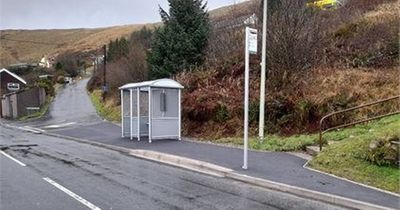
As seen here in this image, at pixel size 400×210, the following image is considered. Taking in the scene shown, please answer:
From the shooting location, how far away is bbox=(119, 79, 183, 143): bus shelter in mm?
18469

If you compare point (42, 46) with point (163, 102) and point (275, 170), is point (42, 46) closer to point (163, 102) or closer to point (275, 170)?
point (163, 102)

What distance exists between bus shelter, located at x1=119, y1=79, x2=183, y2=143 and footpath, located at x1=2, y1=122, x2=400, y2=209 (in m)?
1.56

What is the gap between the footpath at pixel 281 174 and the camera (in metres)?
8.48

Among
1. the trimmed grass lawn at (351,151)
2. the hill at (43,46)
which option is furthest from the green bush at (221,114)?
the hill at (43,46)

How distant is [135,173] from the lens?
38.6 feet

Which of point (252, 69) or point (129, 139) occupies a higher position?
point (252, 69)

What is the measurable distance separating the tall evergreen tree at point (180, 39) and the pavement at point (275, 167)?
10397 mm

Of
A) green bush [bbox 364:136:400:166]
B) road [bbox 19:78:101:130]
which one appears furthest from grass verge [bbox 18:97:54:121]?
green bush [bbox 364:136:400:166]

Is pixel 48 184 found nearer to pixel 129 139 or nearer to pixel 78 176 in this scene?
pixel 78 176

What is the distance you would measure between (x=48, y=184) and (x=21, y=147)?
32.8ft

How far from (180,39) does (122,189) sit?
19.0 metres

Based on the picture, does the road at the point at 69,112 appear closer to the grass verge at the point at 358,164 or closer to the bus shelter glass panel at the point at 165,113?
the bus shelter glass panel at the point at 165,113

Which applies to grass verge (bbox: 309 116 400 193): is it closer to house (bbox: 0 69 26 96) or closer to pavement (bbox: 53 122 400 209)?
pavement (bbox: 53 122 400 209)

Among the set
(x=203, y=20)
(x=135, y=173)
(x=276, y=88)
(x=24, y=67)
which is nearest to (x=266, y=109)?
(x=276, y=88)
